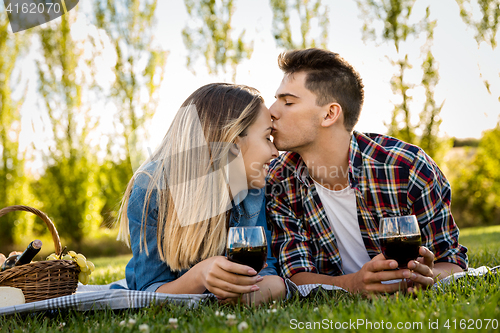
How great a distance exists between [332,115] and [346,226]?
3.22ft

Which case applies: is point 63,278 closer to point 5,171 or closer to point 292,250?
point 292,250

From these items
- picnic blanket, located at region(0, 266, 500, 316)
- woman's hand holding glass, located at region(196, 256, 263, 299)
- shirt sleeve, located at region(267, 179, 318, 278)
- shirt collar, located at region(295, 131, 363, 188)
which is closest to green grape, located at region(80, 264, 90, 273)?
picnic blanket, located at region(0, 266, 500, 316)

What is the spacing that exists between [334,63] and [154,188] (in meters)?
2.03

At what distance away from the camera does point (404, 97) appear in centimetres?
1182

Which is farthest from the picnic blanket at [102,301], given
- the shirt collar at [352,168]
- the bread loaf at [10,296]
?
the shirt collar at [352,168]

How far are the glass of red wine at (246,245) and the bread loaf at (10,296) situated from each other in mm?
1459

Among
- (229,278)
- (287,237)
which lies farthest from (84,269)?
(287,237)

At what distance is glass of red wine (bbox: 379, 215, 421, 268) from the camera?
2.18 meters

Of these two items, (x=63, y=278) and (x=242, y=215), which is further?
(x=242, y=215)

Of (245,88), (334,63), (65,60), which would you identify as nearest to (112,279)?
(245,88)

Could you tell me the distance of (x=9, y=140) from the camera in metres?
11.5

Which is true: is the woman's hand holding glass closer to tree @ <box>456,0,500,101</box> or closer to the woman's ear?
the woman's ear

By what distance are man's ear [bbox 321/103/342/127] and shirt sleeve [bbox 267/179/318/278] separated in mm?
686

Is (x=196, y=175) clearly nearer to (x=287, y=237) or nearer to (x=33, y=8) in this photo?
(x=287, y=237)
